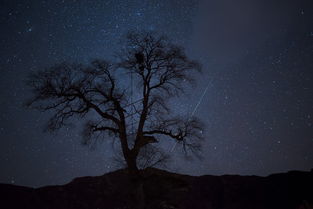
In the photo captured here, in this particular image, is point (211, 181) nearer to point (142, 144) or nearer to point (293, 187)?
point (293, 187)

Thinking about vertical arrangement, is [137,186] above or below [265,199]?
above

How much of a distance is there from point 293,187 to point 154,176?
16.9 metres

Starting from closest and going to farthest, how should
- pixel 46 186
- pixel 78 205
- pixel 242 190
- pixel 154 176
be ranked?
pixel 154 176 → pixel 78 205 → pixel 46 186 → pixel 242 190

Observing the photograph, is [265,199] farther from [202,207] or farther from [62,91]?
[62,91]

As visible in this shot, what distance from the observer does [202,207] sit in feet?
70.1

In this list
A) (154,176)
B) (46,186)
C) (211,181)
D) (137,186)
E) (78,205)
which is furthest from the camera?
(211,181)

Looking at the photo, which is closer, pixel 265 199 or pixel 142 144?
pixel 142 144

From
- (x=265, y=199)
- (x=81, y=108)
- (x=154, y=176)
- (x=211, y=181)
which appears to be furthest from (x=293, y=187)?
(x=81, y=108)

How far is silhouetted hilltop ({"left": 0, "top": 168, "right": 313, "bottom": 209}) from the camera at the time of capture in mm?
17769

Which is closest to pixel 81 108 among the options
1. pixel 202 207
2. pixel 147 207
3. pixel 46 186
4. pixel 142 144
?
pixel 142 144

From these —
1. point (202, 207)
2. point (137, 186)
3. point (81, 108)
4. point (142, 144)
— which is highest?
point (81, 108)

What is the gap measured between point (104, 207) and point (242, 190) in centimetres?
1300

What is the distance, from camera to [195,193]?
912 inches

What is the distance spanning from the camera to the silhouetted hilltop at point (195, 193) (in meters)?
17.8
